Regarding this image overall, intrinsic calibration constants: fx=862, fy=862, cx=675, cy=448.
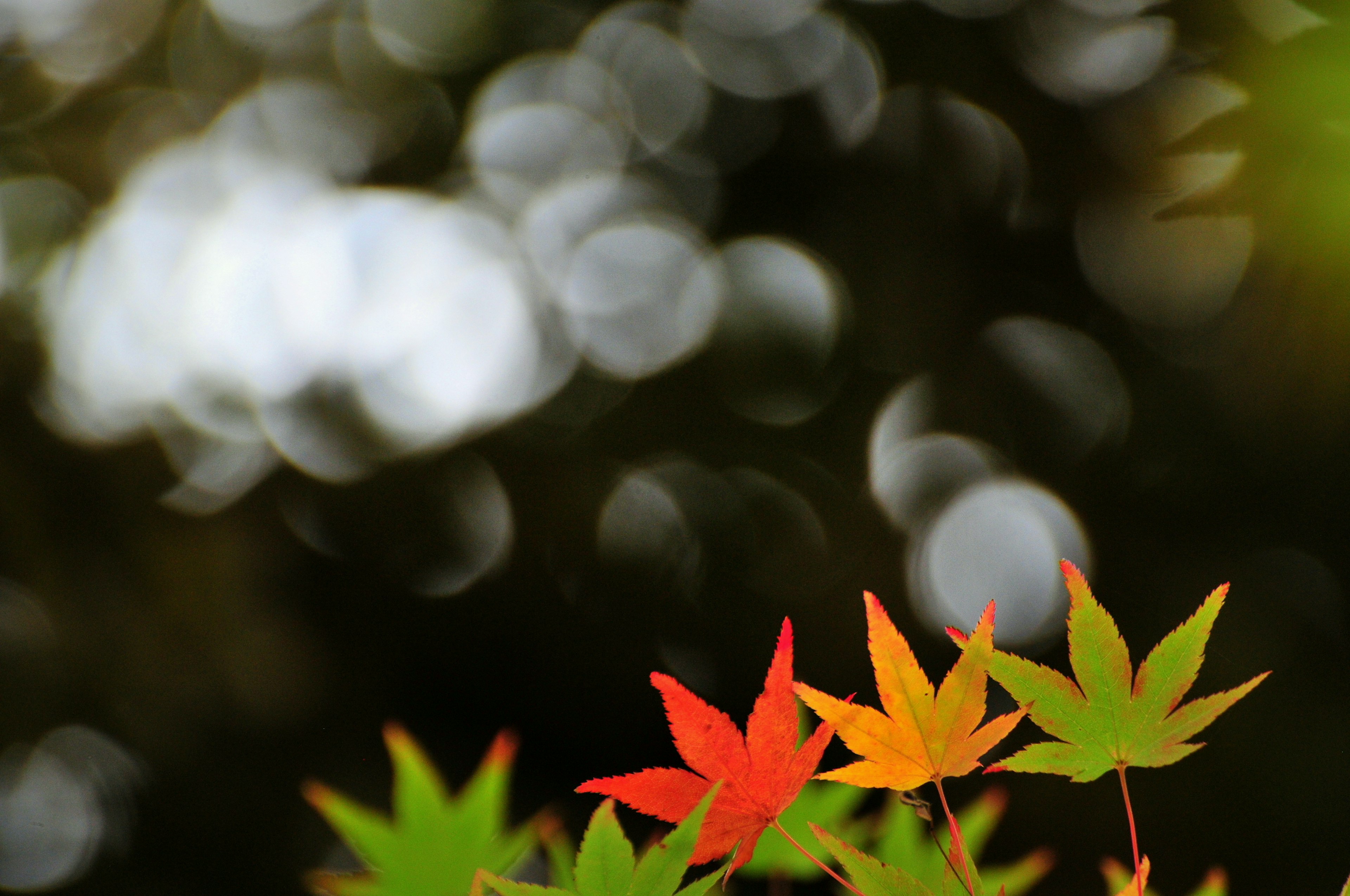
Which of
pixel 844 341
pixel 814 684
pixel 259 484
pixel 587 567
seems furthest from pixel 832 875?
pixel 259 484

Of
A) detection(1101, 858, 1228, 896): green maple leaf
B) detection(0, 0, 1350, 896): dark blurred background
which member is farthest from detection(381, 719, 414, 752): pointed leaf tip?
detection(0, 0, 1350, 896): dark blurred background

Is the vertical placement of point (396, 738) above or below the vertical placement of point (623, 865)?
below

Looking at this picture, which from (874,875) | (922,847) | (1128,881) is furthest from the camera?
(922,847)

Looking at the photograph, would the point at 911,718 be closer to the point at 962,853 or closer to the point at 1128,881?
the point at 962,853

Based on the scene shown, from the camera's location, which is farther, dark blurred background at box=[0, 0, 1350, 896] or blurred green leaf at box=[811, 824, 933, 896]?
dark blurred background at box=[0, 0, 1350, 896]

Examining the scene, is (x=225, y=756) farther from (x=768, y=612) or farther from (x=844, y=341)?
(x=844, y=341)

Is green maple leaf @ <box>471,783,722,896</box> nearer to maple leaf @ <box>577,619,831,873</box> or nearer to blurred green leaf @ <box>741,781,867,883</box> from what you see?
maple leaf @ <box>577,619,831,873</box>

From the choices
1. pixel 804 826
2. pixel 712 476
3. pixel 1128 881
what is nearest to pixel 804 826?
pixel 804 826
